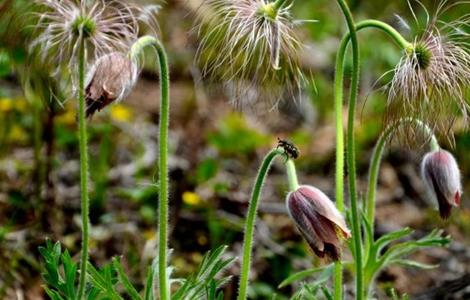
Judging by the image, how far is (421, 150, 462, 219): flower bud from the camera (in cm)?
248

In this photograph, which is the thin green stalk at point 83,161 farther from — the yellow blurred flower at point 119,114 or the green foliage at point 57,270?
the yellow blurred flower at point 119,114

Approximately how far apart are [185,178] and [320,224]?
1892 mm

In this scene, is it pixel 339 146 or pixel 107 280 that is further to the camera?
pixel 339 146

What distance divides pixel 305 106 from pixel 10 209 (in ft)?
7.89

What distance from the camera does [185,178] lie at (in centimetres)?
402

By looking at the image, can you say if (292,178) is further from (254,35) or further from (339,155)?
(254,35)

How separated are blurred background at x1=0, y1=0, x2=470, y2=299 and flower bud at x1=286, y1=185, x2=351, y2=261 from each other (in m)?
0.50

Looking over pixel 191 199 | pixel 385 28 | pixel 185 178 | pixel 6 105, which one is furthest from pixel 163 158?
pixel 6 105

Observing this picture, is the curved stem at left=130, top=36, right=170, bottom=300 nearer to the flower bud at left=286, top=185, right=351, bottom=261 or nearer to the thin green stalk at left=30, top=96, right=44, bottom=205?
the flower bud at left=286, top=185, right=351, bottom=261

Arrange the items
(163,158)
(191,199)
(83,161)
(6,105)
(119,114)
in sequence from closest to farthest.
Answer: (83,161) → (163,158) → (191,199) → (6,105) → (119,114)

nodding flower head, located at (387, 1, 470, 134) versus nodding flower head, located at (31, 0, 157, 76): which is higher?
nodding flower head, located at (387, 1, 470, 134)

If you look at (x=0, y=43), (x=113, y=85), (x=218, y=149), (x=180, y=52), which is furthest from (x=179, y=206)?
(x=180, y=52)

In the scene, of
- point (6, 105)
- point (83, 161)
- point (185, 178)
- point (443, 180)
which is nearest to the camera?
point (83, 161)

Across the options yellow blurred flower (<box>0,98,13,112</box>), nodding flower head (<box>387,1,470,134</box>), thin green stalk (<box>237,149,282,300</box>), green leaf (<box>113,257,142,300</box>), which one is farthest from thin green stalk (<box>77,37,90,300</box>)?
yellow blurred flower (<box>0,98,13,112</box>)
